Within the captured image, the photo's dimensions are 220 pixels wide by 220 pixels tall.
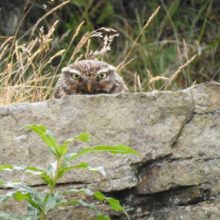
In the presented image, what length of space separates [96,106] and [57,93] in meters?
1.51

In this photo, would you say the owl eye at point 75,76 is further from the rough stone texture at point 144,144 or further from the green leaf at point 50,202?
the green leaf at point 50,202

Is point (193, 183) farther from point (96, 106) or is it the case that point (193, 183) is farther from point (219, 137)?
point (96, 106)

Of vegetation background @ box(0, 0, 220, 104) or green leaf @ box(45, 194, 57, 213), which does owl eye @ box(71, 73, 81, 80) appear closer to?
Result: vegetation background @ box(0, 0, 220, 104)

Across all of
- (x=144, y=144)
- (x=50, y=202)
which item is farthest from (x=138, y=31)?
(x=50, y=202)

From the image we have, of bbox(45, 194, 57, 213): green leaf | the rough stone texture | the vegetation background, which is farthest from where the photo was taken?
the vegetation background

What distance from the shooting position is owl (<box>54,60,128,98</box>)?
655 centimetres

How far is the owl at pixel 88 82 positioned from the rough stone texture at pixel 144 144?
1372 millimetres

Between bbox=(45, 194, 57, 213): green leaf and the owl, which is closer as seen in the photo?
bbox=(45, 194, 57, 213): green leaf

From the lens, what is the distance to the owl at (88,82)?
655cm

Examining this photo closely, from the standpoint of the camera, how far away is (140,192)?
498 cm

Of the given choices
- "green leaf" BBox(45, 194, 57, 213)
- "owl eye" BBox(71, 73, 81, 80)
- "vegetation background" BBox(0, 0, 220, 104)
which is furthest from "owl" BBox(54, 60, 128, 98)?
"green leaf" BBox(45, 194, 57, 213)

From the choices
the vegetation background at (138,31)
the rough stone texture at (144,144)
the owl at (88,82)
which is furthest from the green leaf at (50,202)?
the vegetation background at (138,31)

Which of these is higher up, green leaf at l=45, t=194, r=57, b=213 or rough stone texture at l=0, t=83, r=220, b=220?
green leaf at l=45, t=194, r=57, b=213

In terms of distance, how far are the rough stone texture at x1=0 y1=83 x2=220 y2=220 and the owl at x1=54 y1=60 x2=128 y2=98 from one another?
137 cm
